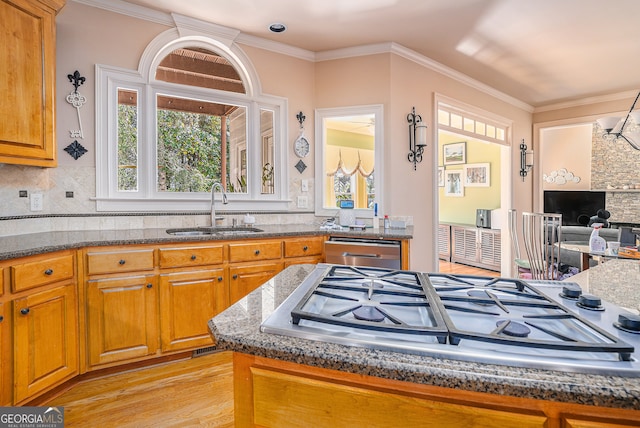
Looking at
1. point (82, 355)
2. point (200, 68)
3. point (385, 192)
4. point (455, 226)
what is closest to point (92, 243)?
point (82, 355)

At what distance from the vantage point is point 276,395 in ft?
2.34

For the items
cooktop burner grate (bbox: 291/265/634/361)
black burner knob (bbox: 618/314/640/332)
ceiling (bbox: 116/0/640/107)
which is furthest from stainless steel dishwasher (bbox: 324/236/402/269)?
black burner knob (bbox: 618/314/640/332)

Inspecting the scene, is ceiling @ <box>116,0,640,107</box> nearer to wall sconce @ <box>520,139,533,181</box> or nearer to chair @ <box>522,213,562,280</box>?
wall sconce @ <box>520,139,533,181</box>

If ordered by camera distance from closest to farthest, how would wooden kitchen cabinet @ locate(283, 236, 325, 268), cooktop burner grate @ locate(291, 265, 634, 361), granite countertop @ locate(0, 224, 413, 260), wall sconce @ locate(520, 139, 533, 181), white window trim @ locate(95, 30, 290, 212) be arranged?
cooktop burner grate @ locate(291, 265, 634, 361), granite countertop @ locate(0, 224, 413, 260), white window trim @ locate(95, 30, 290, 212), wooden kitchen cabinet @ locate(283, 236, 325, 268), wall sconce @ locate(520, 139, 533, 181)

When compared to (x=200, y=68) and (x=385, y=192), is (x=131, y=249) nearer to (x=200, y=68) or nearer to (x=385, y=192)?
(x=200, y=68)

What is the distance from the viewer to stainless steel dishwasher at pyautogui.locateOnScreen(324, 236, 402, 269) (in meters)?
2.84

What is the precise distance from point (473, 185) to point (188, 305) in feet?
20.2

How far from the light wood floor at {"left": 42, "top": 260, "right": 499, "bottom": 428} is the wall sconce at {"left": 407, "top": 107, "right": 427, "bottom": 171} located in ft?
8.87

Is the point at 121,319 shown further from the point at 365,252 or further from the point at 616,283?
the point at 616,283

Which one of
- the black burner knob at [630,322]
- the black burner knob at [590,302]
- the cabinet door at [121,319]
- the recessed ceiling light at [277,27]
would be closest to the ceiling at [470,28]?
the recessed ceiling light at [277,27]

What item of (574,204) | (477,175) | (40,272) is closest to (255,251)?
(40,272)

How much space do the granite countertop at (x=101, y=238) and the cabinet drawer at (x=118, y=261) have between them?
0.07m

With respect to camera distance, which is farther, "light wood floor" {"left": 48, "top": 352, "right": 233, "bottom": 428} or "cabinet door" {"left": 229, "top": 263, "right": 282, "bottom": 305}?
"cabinet door" {"left": 229, "top": 263, "right": 282, "bottom": 305}

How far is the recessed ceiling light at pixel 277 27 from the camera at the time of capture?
10.3 ft
